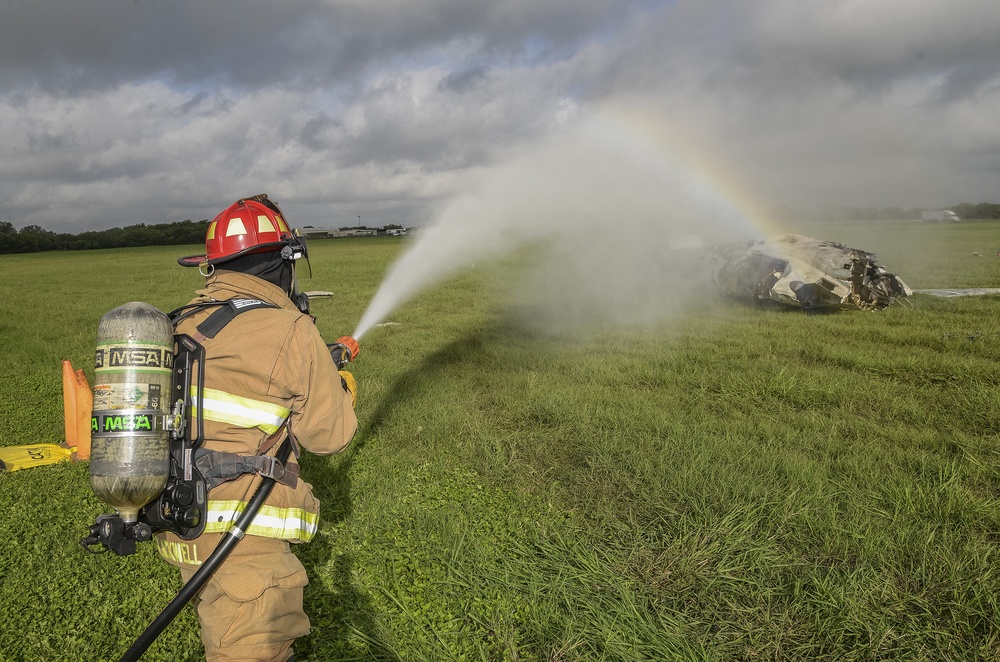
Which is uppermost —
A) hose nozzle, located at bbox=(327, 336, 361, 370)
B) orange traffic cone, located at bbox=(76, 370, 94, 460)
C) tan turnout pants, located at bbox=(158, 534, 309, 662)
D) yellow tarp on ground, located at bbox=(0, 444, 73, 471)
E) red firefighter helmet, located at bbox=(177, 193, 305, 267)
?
red firefighter helmet, located at bbox=(177, 193, 305, 267)

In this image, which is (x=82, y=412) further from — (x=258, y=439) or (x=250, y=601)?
(x=250, y=601)

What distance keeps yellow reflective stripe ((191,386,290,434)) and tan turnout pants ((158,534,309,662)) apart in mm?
491

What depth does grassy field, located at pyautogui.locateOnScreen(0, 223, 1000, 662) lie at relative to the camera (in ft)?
11.3

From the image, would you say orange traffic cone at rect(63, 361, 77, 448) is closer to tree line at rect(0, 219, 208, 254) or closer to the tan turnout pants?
the tan turnout pants

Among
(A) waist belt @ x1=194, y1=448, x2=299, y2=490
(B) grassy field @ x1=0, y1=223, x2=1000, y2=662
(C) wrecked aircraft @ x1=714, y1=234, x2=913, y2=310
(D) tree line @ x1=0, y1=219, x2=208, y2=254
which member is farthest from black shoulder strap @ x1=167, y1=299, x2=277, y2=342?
(D) tree line @ x1=0, y1=219, x2=208, y2=254

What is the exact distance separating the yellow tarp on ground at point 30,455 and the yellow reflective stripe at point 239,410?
455cm

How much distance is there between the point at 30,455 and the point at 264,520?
5.19 meters

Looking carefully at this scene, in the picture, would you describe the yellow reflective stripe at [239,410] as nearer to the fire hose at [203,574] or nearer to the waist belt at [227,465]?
the waist belt at [227,465]

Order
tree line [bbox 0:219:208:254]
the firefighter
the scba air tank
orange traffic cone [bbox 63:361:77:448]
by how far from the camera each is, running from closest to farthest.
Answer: the scba air tank < the firefighter < orange traffic cone [bbox 63:361:77:448] < tree line [bbox 0:219:208:254]

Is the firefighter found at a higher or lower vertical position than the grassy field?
higher

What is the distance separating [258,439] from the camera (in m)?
2.67

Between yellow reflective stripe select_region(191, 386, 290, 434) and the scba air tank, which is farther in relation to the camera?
yellow reflective stripe select_region(191, 386, 290, 434)

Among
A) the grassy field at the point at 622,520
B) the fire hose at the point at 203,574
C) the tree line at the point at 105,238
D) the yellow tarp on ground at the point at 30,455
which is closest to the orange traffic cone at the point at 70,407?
the fire hose at the point at 203,574

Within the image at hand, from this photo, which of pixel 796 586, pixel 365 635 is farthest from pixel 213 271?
pixel 796 586
